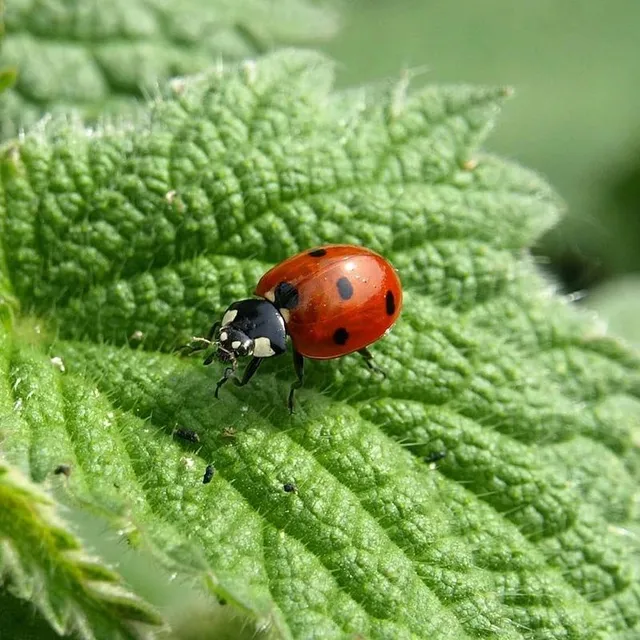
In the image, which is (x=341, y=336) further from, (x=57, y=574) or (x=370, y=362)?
(x=57, y=574)

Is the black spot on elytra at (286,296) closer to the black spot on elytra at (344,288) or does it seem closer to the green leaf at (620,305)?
the black spot on elytra at (344,288)

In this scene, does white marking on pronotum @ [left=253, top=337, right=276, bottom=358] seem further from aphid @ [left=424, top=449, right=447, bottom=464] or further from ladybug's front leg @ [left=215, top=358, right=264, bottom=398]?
aphid @ [left=424, top=449, right=447, bottom=464]

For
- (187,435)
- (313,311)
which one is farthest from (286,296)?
(187,435)

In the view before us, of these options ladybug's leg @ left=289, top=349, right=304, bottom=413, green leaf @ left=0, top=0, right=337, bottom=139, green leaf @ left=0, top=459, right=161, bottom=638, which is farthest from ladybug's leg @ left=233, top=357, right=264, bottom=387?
green leaf @ left=0, top=0, right=337, bottom=139

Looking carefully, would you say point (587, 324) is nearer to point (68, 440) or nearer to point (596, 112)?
point (68, 440)

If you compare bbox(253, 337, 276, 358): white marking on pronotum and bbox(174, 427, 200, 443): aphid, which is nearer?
bbox(174, 427, 200, 443): aphid

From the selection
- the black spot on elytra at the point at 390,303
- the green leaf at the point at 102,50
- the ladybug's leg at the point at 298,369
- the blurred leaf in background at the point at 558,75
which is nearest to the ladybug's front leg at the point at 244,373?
the ladybug's leg at the point at 298,369
